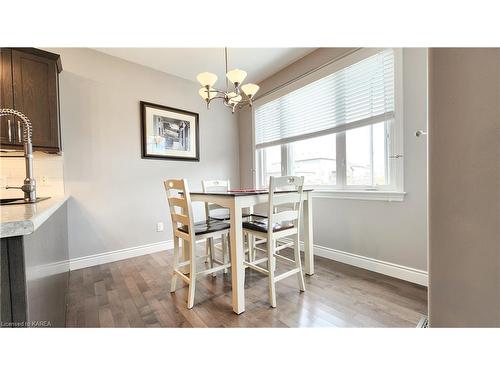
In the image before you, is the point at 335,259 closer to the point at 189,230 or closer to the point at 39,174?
the point at 189,230

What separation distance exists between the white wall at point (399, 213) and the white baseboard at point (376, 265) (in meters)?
0.04

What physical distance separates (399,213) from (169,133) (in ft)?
9.33

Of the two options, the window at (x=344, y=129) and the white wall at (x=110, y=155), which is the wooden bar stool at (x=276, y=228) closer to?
the window at (x=344, y=129)

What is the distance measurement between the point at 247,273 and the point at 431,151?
1.86 meters

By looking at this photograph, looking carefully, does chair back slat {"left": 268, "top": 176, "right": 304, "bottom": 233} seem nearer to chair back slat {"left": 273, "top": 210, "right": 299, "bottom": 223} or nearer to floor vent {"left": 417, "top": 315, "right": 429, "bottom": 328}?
chair back slat {"left": 273, "top": 210, "right": 299, "bottom": 223}

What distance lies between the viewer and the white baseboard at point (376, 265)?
5.67 ft

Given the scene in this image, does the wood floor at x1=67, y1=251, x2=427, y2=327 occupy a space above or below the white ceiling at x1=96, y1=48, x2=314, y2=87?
below

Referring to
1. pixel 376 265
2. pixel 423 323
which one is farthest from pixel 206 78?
pixel 376 265

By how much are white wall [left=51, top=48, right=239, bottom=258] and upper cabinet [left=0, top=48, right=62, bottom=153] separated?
325mm

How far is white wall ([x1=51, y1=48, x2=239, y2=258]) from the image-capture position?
225cm

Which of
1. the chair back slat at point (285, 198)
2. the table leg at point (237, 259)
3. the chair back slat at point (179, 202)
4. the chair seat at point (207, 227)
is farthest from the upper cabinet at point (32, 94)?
the chair back slat at point (285, 198)

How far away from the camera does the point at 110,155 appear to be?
2459 mm

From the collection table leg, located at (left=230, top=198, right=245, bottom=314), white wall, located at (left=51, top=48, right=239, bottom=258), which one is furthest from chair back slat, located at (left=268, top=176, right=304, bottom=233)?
white wall, located at (left=51, top=48, right=239, bottom=258)

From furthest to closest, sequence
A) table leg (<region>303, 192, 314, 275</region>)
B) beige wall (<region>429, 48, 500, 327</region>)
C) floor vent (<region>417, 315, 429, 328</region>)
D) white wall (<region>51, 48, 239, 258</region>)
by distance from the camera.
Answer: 1. white wall (<region>51, 48, 239, 258</region>)
2. table leg (<region>303, 192, 314, 275</region>)
3. floor vent (<region>417, 315, 429, 328</region>)
4. beige wall (<region>429, 48, 500, 327</region>)
